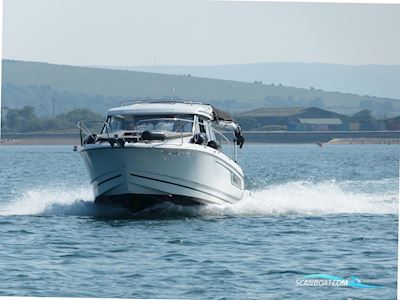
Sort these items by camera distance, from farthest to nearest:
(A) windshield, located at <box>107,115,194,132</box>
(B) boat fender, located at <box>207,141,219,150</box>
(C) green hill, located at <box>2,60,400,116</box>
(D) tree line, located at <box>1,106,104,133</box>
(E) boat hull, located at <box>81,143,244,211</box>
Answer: (C) green hill, located at <box>2,60,400,116</box> → (D) tree line, located at <box>1,106,104,133</box> → (B) boat fender, located at <box>207,141,219,150</box> → (A) windshield, located at <box>107,115,194,132</box> → (E) boat hull, located at <box>81,143,244,211</box>

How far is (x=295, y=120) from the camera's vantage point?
109688 millimetres

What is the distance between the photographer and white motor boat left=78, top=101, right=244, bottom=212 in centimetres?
2680

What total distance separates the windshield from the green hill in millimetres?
80102

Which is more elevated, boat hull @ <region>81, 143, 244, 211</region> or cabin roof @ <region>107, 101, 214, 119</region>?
cabin roof @ <region>107, 101, 214, 119</region>

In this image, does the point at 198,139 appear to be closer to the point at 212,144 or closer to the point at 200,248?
the point at 212,144

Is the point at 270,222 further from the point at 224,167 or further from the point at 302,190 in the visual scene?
the point at 302,190

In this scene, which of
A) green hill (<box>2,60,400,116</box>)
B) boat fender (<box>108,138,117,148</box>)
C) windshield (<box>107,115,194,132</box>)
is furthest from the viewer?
green hill (<box>2,60,400,116</box>)

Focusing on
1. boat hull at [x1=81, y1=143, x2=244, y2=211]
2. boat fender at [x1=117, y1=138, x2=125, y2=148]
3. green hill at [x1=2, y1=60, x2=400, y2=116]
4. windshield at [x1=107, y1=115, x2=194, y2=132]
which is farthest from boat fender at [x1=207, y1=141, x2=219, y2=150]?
green hill at [x1=2, y1=60, x2=400, y2=116]

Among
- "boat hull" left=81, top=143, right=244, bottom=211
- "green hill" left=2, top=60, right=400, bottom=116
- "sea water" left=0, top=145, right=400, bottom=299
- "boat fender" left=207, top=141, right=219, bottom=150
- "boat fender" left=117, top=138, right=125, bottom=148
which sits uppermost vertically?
"green hill" left=2, top=60, right=400, bottom=116

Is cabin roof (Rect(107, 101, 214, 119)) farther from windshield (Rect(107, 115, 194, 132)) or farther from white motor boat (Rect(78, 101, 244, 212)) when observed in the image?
windshield (Rect(107, 115, 194, 132))

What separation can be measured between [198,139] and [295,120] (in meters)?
82.5

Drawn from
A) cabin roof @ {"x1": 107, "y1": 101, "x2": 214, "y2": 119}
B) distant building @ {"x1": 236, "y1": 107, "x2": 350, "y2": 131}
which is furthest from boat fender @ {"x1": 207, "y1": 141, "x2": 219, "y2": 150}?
distant building @ {"x1": 236, "y1": 107, "x2": 350, "y2": 131}

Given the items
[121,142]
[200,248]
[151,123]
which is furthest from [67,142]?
[200,248]

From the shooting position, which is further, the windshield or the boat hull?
the windshield
